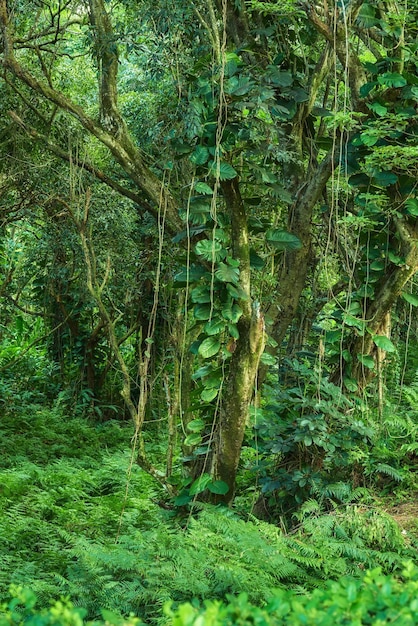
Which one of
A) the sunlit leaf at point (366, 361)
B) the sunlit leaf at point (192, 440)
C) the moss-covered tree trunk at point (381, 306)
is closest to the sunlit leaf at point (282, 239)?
the moss-covered tree trunk at point (381, 306)

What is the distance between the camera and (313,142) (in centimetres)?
648

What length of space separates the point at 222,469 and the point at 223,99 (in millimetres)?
2554

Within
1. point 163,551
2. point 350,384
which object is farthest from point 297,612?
point 350,384

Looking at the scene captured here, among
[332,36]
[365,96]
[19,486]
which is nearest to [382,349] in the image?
[365,96]

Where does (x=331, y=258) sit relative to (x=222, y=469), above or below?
above

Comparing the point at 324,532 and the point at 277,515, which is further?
the point at 277,515

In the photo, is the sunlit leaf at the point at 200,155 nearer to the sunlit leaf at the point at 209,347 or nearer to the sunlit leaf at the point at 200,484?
the sunlit leaf at the point at 209,347

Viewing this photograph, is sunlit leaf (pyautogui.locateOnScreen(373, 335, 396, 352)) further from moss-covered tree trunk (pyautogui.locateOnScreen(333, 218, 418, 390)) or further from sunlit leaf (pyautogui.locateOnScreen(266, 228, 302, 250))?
sunlit leaf (pyautogui.locateOnScreen(266, 228, 302, 250))

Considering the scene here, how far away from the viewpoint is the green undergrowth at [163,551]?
13.7 feet

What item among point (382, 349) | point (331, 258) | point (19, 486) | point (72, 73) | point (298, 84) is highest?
point (72, 73)

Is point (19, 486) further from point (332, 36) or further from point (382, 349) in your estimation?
point (332, 36)

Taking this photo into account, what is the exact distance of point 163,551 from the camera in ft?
15.2

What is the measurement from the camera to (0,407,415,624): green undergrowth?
419cm

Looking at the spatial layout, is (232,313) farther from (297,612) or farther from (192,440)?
(297,612)
